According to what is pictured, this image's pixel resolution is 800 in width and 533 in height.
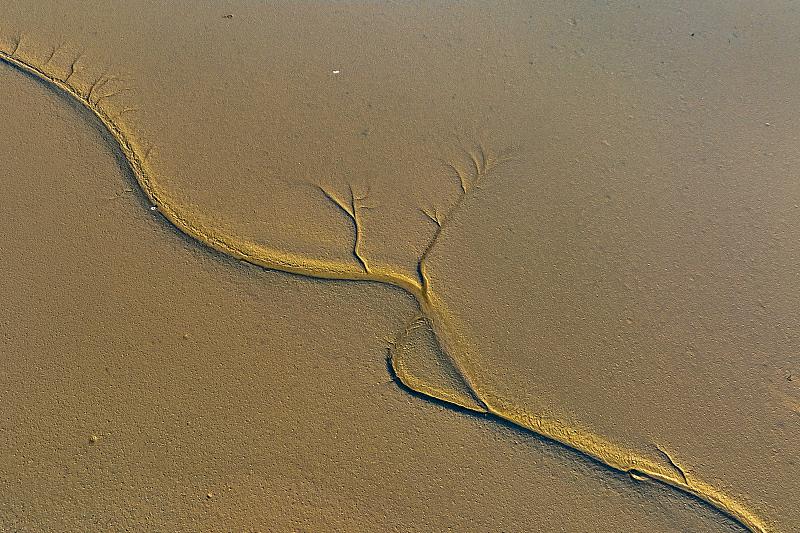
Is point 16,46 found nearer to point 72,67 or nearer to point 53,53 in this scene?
point 53,53

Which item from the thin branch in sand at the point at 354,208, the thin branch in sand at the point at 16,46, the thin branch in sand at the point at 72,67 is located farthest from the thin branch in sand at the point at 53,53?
the thin branch in sand at the point at 354,208

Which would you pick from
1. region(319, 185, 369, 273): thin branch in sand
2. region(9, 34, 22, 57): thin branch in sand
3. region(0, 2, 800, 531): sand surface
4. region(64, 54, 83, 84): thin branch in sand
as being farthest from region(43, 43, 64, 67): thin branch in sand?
region(319, 185, 369, 273): thin branch in sand

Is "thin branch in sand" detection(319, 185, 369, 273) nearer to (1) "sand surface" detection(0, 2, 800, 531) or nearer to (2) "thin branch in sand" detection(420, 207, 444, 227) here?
(1) "sand surface" detection(0, 2, 800, 531)

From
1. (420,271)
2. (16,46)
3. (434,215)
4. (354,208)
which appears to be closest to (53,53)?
(16,46)

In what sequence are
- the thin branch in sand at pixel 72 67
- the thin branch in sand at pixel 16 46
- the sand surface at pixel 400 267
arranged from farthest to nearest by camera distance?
the thin branch in sand at pixel 16 46 < the thin branch in sand at pixel 72 67 < the sand surface at pixel 400 267

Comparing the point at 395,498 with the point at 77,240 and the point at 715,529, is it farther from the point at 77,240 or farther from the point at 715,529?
the point at 77,240

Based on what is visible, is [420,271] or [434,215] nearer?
[420,271]

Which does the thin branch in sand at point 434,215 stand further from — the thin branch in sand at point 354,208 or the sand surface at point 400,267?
the thin branch in sand at point 354,208

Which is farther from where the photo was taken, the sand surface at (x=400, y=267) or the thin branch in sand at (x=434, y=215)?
the thin branch in sand at (x=434, y=215)
